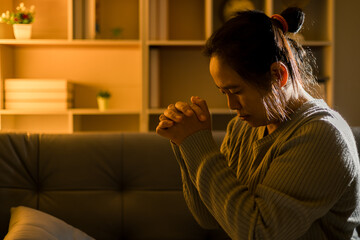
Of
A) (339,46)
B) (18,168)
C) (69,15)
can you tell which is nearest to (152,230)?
(18,168)

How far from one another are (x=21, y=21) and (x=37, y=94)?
0.44m

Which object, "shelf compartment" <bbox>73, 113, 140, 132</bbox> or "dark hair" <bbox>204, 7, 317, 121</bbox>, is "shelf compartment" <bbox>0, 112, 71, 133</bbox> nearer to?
"shelf compartment" <bbox>73, 113, 140, 132</bbox>

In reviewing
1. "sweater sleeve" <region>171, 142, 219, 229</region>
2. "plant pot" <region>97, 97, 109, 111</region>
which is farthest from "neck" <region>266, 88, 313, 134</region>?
"plant pot" <region>97, 97, 109, 111</region>

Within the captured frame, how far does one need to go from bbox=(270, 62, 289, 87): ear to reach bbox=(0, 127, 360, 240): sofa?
700mm

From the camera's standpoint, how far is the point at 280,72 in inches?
38.9

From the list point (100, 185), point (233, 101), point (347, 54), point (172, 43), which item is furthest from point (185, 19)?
point (233, 101)

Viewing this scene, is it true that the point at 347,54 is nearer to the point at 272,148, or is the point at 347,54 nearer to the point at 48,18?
the point at 48,18

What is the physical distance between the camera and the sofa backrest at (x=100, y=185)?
1562 millimetres

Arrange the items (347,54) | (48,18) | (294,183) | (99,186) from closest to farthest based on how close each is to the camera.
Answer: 1. (294,183)
2. (99,186)
3. (48,18)
4. (347,54)

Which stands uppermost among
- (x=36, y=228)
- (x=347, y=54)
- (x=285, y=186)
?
(x=347, y=54)

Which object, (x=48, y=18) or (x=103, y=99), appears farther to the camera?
(x=48, y=18)

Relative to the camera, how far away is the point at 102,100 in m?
2.74

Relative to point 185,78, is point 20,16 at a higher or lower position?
higher

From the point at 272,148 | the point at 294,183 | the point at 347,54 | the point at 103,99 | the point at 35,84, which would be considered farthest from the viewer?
the point at 347,54
